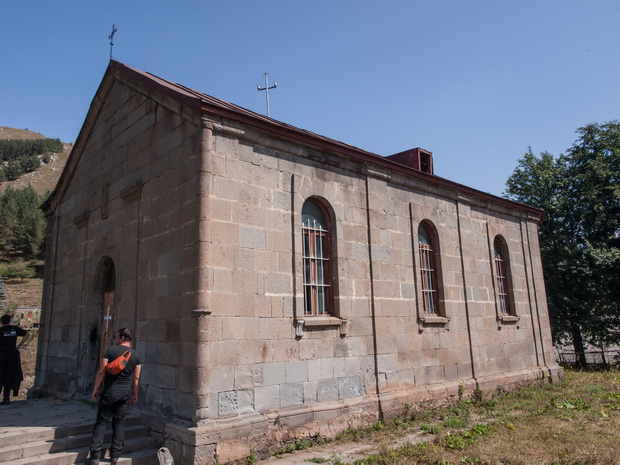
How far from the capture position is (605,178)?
1939cm

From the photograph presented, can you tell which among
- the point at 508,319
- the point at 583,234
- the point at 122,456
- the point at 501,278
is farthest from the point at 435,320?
the point at 583,234

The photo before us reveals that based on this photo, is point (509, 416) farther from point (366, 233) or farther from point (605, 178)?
point (605, 178)

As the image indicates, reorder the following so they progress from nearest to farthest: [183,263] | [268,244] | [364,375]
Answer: [183,263], [268,244], [364,375]

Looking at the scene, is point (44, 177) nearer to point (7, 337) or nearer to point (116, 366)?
point (7, 337)

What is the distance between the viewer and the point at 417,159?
516 inches

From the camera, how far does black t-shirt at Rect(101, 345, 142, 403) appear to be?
646cm

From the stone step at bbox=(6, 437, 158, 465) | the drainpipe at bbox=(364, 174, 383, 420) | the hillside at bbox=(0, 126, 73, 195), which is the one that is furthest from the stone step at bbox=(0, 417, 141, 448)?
the hillside at bbox=(0, 126, 73, 195)

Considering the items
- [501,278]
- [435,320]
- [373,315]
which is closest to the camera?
[373,315]

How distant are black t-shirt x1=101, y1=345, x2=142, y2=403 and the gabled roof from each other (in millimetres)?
3763

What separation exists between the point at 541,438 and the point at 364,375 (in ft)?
10.0

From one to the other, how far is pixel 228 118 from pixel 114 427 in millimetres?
4819

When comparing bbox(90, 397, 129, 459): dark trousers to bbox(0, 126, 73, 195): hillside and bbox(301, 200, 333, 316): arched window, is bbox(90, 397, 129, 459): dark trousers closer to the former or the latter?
bbox(301, 200, 333, 316): arched window

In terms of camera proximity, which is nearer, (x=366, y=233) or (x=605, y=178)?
(x=366, y=233)

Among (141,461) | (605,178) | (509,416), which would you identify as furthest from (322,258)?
(605,178)
